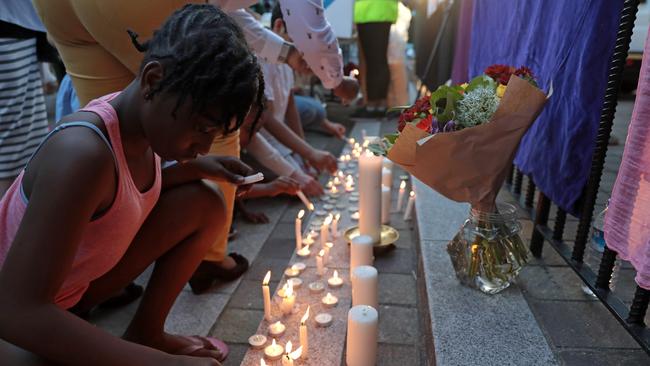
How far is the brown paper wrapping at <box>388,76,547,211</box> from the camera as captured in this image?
139cm

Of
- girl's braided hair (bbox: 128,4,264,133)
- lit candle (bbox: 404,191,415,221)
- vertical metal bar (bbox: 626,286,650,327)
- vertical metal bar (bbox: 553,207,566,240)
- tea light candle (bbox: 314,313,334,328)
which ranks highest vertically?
girl's braided hair (bbox: 128,4,264,133)

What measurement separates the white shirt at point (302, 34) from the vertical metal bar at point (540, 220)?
1120 millimetres

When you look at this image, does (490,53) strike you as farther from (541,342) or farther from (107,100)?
(107,100)

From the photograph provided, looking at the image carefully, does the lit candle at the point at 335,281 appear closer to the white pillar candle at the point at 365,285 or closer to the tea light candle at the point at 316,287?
the tea light candle at the point at 316,287

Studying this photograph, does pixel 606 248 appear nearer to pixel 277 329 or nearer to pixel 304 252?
pixel 277 329

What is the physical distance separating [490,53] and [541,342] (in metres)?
1.72

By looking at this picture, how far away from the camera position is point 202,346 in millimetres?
1619

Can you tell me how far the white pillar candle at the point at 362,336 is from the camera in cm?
145

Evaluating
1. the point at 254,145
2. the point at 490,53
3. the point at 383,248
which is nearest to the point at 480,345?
the point at 383,248

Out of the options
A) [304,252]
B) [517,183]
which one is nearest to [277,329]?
[304,252]

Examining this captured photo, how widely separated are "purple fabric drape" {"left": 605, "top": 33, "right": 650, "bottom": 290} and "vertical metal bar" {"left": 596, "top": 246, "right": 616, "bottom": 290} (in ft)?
0.45

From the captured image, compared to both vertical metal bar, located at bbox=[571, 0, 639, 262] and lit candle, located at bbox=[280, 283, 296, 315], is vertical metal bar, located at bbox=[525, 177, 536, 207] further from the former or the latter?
lit candle, located at bbox=[280, 283, 296, 315]

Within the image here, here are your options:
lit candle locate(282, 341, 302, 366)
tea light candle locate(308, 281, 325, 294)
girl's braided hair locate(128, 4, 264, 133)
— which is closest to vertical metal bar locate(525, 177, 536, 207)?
tea light candle locate(308, 281, 325, 294)

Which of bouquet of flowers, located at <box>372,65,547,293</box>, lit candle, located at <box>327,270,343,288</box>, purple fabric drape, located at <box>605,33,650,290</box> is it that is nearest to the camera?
purple fabric drape, located at <box>605,33,650,290</box>
